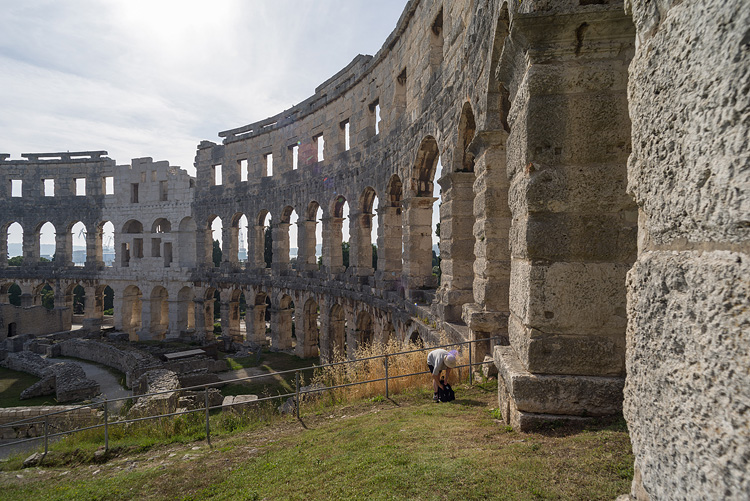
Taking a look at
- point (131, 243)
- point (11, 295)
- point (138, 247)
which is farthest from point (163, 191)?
point (11, 295)

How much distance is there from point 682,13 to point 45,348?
86.3 feet

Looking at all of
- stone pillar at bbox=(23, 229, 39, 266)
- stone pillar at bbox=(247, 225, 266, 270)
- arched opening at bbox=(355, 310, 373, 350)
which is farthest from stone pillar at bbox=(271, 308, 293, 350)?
stone pillar at bbox=(23, 229, 39, 266)

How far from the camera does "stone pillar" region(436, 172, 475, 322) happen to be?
8375 millimetres

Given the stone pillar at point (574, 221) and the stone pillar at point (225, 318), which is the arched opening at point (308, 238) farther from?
the stone pillar at point (574, 221)

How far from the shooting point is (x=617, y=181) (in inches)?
138

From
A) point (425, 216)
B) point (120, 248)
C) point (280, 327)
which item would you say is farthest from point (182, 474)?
point (120, 248)

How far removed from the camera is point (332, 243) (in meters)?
18.1

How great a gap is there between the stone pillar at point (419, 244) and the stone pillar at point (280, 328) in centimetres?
1104

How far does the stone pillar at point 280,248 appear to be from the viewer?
21141mm

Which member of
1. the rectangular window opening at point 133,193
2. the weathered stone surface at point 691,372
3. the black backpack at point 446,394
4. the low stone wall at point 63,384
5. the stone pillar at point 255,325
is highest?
the rectangular window opening at point 133,193

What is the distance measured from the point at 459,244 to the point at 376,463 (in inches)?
206

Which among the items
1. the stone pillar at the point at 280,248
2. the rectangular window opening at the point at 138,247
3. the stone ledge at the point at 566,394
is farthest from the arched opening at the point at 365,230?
the rectangular window opening at the point at 138,247

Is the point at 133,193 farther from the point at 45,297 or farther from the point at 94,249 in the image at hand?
the point at 45,297

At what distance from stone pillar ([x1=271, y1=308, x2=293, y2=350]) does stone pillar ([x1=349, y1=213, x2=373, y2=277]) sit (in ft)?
21.0
